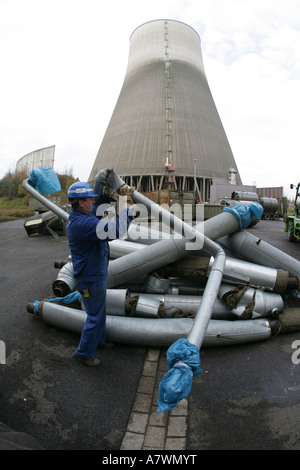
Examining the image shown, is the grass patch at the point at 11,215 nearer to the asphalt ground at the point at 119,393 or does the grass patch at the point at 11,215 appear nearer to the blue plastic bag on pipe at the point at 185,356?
the asphalt ground at the point at 119,393

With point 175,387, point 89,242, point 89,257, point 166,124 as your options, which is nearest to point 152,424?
point 175,387

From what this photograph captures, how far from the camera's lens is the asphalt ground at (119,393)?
2076 millimetres

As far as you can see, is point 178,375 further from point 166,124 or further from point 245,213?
point 166,124

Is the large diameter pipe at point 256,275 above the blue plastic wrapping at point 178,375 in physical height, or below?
above

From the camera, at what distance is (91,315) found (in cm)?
296

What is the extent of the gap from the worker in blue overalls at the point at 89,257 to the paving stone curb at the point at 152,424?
680 millimetres

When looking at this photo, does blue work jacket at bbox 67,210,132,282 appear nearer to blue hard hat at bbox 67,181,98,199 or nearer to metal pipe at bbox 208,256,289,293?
blue hard hat at bbox 67,181,98,199

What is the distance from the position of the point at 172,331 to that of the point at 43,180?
328 cm

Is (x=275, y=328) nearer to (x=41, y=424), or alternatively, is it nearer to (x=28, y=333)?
(x=41, y=424)

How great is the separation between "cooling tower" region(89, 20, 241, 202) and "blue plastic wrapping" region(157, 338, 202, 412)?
28.9 metres

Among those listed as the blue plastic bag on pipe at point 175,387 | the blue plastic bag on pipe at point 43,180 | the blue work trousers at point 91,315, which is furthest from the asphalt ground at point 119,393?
the blue plastic bag on pipe at point 43,180

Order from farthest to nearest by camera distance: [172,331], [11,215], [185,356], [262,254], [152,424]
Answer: [11,215]
[262,254]
[172,331]
[152,424]
[185,356]

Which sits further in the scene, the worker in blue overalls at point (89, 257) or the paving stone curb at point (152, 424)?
the worker in blue overalls at point (89, 257)
